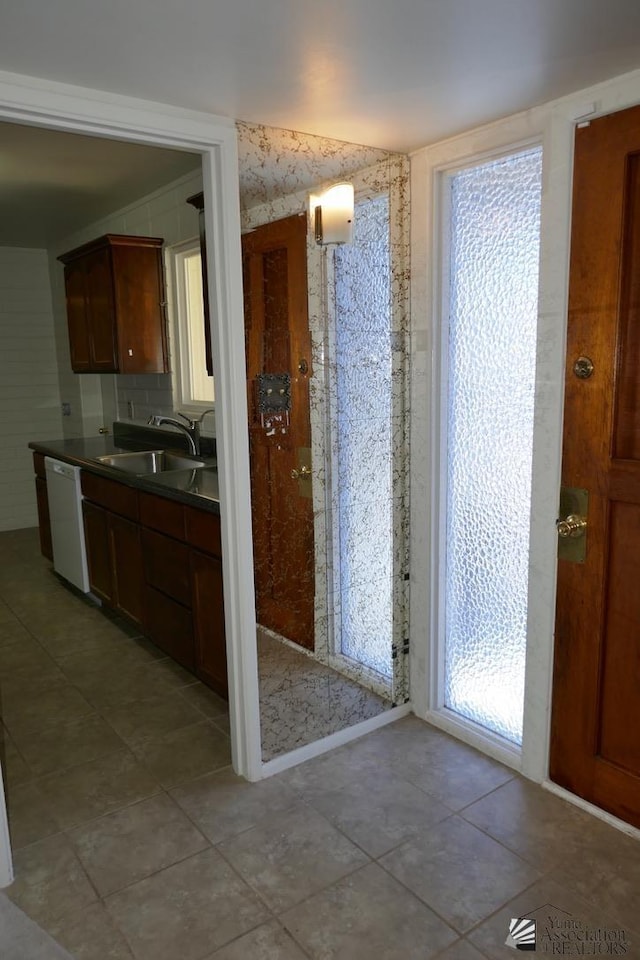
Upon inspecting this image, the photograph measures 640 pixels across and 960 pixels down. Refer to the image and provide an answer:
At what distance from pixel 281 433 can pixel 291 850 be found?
1.30 metres

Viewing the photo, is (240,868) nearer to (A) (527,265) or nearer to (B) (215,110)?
(A) (527,265)

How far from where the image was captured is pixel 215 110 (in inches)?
78.9

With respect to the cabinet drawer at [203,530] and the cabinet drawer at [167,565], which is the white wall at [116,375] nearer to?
the cabinet drawer at [167,565]

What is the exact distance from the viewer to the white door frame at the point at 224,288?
1811 mm

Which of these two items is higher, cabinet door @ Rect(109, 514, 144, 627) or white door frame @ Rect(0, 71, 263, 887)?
white door frame @ Rect(0, 71, 263, 887)

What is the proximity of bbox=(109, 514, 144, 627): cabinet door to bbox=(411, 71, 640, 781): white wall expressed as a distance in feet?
4.54

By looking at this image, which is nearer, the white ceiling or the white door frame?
the white ceiling

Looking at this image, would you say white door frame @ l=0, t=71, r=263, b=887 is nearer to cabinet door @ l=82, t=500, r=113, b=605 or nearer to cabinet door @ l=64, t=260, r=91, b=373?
cabinet door @ l=82, t=500, r=113, b=605

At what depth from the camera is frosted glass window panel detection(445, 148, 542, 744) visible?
2207 millimetres

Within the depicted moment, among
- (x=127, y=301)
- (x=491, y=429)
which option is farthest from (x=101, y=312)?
(x=491, y=429)

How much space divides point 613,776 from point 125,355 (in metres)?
3.25

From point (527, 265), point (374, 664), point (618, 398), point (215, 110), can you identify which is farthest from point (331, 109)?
point (374, 664)

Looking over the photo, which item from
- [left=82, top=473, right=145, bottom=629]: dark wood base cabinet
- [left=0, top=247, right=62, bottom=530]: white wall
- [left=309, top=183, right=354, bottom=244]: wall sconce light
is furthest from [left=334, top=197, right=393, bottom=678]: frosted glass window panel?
[left=0, top=247, right=62, bottom=530]: white wall

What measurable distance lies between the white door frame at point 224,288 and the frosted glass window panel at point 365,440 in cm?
43
